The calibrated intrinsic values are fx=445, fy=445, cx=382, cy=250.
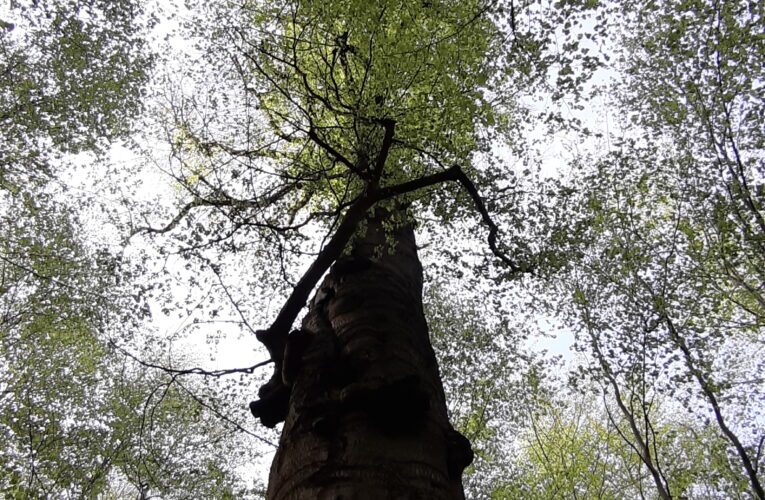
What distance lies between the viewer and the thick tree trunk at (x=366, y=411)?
2.35 metres

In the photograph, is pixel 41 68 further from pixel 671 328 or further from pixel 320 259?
pixel 671 328

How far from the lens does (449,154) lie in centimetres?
680

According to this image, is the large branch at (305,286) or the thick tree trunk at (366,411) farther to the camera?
the large branch at (305,286)

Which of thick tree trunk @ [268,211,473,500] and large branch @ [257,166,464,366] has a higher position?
large branch @ [257,166,464,366]

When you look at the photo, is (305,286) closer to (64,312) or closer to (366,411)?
(366,411)

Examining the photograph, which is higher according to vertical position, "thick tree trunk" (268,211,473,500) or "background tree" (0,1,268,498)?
"background tree" (0,1,268,498)

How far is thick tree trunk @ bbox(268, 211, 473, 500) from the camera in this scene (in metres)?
2.35

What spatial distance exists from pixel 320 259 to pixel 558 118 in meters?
4.71

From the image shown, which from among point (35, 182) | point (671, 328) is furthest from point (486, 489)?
point (35, 182)

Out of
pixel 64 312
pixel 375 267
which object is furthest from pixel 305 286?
pixel 64 312

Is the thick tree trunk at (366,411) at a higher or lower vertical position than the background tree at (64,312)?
lower

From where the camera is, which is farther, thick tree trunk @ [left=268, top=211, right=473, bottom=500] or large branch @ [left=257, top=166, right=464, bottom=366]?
large branch @ [left=257, top=166, right=464, bottom=366]

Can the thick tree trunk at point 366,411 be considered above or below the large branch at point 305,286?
below

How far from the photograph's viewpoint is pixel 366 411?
2734mm
